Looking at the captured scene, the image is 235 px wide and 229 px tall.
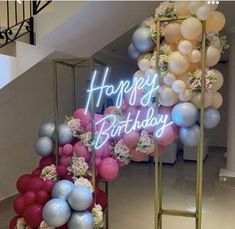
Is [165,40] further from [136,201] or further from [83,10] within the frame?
[136,201]

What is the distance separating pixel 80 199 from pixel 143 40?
63.1 inches

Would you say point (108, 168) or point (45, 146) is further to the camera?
point (45, 146)

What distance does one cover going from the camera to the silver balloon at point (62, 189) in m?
3.02

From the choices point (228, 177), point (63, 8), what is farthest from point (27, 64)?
point (228, 177)

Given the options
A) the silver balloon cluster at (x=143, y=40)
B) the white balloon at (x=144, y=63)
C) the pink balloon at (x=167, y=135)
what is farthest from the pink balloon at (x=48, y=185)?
the silver balloon cluster at (x=143, y=40)

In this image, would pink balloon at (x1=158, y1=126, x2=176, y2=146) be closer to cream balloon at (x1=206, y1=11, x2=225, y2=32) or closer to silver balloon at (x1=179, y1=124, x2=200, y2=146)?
silver balloon at (x1=179, y1=124, x2=200, y2=146)

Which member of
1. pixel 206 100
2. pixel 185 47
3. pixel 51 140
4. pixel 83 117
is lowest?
pixel 51 140

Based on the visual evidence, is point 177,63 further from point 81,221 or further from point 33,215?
point 33,215

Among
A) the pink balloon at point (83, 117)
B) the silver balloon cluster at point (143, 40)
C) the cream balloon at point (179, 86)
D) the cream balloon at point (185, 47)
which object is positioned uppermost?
the silver balloon cluster at point (143, 40)

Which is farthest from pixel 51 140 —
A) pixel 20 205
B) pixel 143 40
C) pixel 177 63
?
pixel 177 63

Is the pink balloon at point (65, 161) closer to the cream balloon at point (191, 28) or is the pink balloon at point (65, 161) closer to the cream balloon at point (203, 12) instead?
the cream balloon at point (191, 28)

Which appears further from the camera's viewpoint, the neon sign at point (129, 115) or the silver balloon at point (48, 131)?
the silver balloon at point (48, 131)

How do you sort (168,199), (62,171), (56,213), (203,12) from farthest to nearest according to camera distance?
(168,199) < (62,171) < (56,213) < (203,12)

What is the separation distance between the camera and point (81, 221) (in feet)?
9.59
